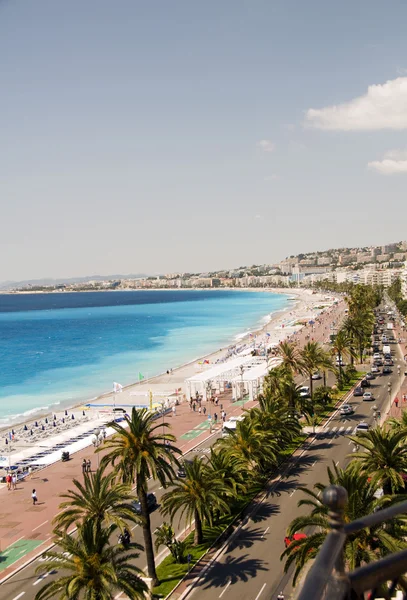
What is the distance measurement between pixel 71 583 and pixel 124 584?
5.91 ft

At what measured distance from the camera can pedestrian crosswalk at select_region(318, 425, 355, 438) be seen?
139 feet

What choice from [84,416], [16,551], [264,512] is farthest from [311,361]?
[16,551]

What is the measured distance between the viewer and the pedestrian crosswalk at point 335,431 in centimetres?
4231

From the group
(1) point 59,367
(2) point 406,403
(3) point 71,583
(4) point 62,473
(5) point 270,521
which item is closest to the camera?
(3) point 71,583

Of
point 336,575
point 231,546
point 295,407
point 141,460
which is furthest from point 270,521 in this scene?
point 336,575

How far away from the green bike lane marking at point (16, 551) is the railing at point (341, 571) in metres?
27.2

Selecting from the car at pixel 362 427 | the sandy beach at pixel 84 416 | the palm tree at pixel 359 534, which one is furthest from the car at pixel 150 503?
the car at pixel 362 427

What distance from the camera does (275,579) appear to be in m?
21.8

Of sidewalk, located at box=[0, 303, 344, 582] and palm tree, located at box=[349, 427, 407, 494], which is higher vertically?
palm tree, located at box=[349, 427, 407, 494]

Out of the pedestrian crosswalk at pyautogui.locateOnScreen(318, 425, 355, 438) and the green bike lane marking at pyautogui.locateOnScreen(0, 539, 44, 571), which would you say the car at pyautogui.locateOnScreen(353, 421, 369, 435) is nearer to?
the pedestrian crosswalk at pyautogui.locateOnScreen(318, 425, 355, 438)

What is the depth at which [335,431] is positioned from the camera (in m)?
43.2

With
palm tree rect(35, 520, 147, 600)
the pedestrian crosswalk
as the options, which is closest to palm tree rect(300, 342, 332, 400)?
the pedestrian crosswalk

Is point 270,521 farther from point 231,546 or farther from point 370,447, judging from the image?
point 370,447

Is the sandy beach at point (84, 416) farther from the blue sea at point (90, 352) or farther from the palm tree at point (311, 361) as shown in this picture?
the palm tree at point (311, 361)
